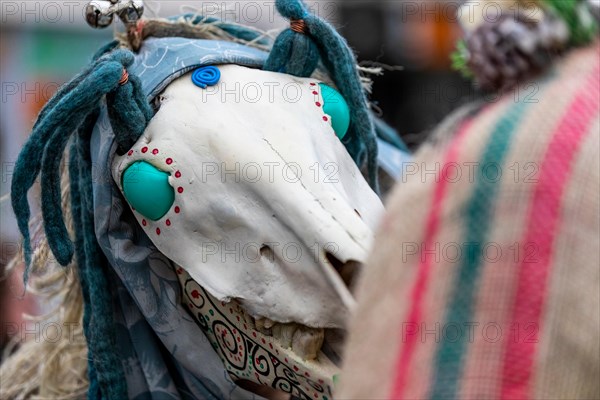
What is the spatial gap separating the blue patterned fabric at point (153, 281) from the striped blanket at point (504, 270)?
457 mm

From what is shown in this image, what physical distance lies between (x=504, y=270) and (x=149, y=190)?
1.51 ft

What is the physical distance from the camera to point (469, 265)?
63 cm

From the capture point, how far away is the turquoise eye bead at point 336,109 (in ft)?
3.51

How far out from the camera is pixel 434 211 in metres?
0.64

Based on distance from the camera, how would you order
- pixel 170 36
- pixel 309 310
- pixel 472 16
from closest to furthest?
pixel 472 16 → pixel 309 310 → pixel 170 36

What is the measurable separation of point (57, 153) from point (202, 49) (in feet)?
0.65

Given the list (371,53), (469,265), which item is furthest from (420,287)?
(371,53)

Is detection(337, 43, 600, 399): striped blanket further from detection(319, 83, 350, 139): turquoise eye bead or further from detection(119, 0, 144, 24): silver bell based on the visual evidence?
detection(119, 0, 144, 24): silver bell

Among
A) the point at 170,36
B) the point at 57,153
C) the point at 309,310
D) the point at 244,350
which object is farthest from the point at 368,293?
the point at 170,36

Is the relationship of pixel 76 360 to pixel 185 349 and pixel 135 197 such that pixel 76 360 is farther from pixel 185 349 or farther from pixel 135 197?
pixel 135 197

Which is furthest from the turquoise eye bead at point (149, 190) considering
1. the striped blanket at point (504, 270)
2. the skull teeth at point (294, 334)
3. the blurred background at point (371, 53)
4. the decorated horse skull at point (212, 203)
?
the blurred background at point (371, 53)

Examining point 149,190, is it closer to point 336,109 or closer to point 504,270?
point 336,109

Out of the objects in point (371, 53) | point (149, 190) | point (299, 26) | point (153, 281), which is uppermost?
point (299, 26)

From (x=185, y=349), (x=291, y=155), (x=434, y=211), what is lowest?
(x=185, y=349)
